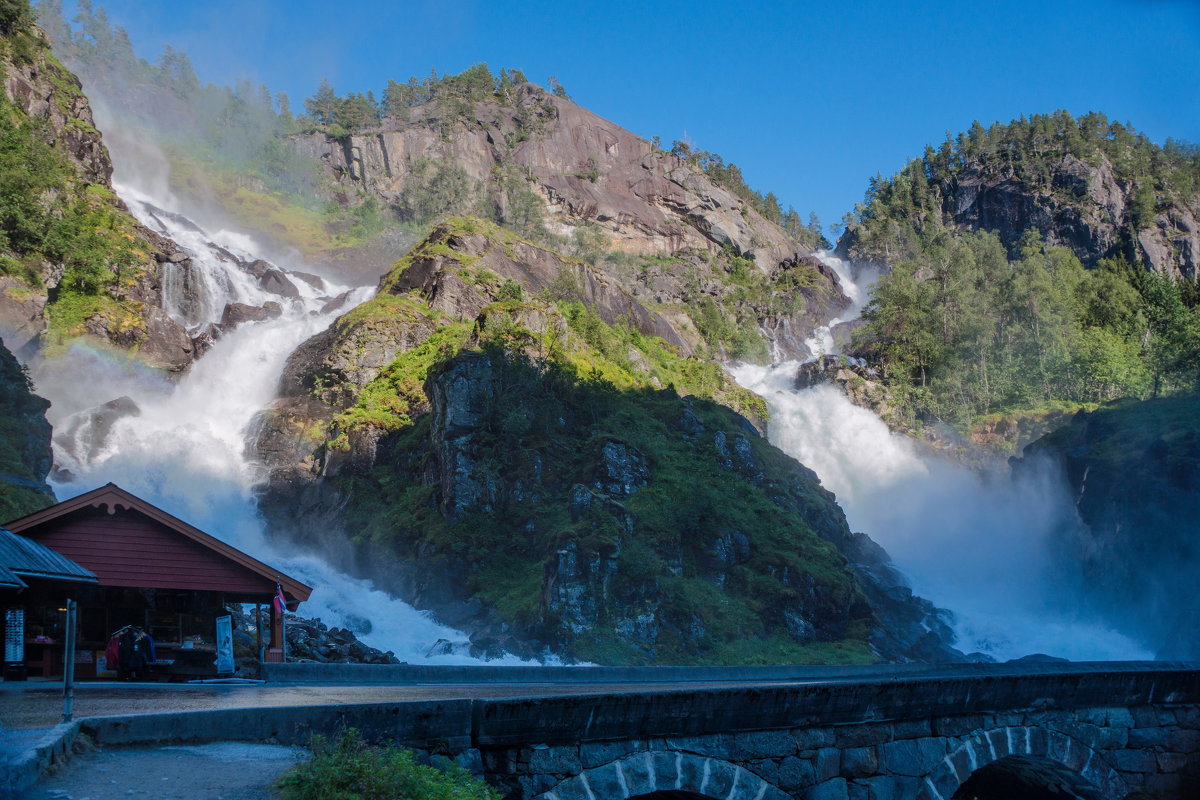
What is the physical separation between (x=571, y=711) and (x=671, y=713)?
3.91 feet

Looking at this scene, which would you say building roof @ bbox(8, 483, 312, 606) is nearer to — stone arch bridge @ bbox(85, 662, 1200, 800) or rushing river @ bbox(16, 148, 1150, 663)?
stone arch bridge @ bbox(85, 662, 1200, 800)

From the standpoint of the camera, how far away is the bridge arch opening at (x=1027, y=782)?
13320mm

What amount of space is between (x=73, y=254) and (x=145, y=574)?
108 ft

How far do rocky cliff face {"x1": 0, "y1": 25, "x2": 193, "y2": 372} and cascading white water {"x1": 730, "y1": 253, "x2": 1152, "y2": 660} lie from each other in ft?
123

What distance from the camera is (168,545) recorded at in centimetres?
1789

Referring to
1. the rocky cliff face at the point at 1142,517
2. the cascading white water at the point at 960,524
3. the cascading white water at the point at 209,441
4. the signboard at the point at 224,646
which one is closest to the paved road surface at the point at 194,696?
the signboard at the point at 224,646

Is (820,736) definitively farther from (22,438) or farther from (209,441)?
(209,441)

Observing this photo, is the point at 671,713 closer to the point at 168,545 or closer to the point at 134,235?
the point at 168,545

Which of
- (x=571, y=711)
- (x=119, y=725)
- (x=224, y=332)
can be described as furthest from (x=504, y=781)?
(x=224, y=332)

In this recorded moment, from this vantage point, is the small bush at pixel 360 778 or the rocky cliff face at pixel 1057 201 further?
the rocky cliff face at pixel 1057 201

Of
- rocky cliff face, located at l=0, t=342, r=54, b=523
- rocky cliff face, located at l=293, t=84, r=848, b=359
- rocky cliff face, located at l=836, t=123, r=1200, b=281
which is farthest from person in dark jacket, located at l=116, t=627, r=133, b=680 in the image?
rocky cliff face, located at l=836, t=123, r=1200, b=281

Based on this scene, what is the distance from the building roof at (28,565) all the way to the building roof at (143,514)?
173 centimetres

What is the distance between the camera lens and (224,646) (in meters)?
15.1

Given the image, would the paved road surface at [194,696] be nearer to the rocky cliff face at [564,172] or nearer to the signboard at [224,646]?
the signboard at [224,646]
